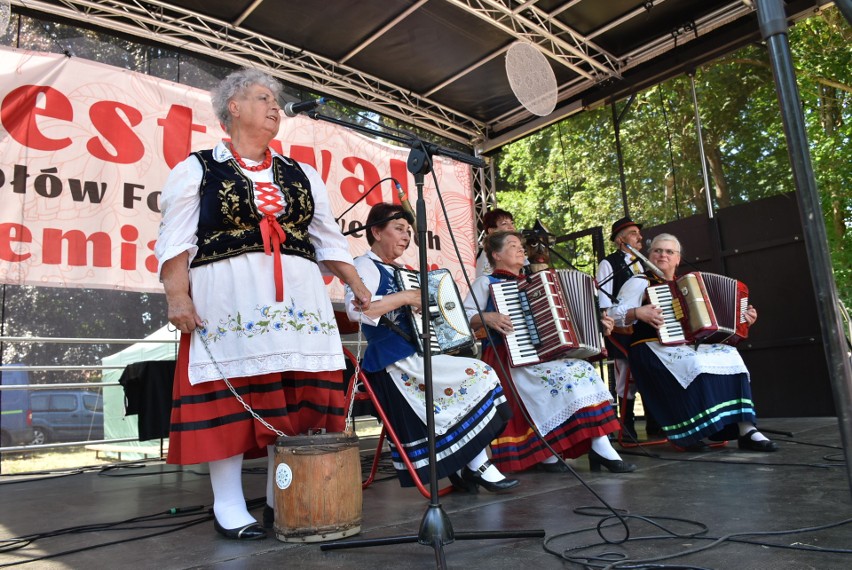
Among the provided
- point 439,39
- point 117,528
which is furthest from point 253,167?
point 439,39

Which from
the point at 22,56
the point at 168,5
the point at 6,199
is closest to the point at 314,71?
the point at 168,5

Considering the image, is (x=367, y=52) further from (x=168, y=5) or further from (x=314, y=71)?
(x=168, y=5)

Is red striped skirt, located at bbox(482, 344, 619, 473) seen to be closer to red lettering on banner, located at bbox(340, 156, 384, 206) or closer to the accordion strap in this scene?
the accordion strap

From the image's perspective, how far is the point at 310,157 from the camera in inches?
196

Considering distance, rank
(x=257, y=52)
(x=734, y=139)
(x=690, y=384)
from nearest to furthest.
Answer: (x=690, y=384), (x=257, y=52), (x=734, y=139)

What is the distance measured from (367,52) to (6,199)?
2865mm

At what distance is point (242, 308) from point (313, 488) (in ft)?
1.97

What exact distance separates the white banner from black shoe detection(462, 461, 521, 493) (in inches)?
99.0

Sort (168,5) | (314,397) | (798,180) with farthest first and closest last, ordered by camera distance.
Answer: (168,5), (314,397), (798,180)

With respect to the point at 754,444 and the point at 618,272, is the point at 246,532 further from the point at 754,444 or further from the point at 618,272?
the point at 618,272

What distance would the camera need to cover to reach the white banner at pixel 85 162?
3.73 meters

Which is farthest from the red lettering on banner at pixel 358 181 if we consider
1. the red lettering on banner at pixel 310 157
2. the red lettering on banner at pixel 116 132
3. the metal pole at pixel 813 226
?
the metal pole at pixel 813 226

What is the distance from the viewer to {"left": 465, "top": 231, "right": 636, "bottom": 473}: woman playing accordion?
3043 mm

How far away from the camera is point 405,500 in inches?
103
